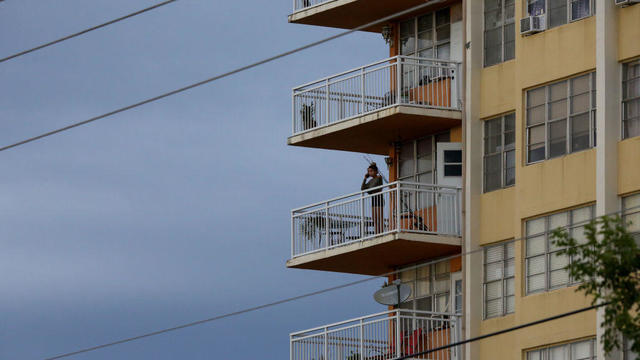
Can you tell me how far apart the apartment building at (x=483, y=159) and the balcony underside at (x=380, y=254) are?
0.14 ft

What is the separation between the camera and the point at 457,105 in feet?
150

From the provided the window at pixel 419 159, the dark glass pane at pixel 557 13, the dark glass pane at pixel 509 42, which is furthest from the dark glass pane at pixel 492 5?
the window at pixel 419 159

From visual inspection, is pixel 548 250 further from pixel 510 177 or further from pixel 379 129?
pixel 379 129

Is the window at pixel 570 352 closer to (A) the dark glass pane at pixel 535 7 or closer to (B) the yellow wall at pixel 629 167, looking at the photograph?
A: (B) the yellow wall at pixel 629 167

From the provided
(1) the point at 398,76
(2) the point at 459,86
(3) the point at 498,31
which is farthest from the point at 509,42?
(1) the point at 398,76

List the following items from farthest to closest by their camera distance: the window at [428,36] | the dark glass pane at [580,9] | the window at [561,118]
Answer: the window at [428,36] < the dark glass pane at [580,9] < the window at [561,118]

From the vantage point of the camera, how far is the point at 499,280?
4372 centimetres

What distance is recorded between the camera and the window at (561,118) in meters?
41.8

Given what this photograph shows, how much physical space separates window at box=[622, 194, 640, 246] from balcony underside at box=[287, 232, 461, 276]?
4999 mm

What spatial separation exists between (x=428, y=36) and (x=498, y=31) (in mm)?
2976

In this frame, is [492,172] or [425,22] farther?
[425,22]

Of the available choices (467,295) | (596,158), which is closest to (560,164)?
(596,158)

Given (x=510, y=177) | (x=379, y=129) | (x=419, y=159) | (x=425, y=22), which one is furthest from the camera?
(x=425, y=22)

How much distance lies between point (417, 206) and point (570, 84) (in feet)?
17.9
